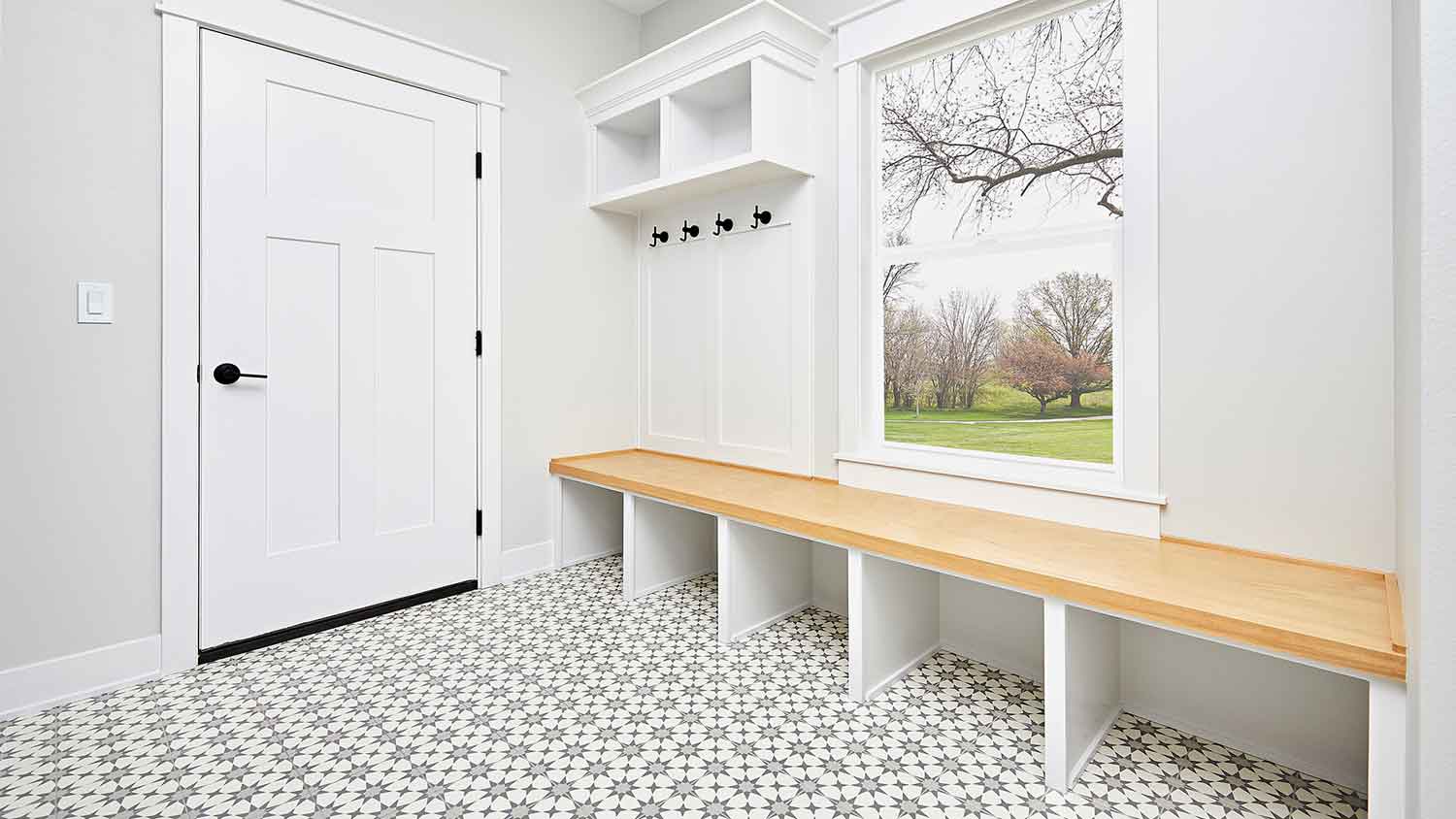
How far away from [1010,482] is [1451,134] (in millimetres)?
1360

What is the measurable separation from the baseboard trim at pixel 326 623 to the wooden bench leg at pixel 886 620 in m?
1.74

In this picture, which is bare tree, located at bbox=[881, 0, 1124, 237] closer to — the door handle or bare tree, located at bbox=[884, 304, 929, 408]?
bare tree, located at bbox=[884, 304, 929, 408]

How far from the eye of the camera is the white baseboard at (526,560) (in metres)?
3.00

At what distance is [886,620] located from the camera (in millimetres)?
2057

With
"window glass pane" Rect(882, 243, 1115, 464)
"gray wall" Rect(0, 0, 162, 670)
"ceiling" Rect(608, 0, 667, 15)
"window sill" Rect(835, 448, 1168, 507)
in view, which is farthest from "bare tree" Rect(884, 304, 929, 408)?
"gray wall" Rect(0, 0, 162, 670)

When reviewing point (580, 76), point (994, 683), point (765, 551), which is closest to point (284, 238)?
point (580, 76)

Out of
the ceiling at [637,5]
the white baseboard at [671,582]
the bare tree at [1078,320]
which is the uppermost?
the ceiling at [637,5]

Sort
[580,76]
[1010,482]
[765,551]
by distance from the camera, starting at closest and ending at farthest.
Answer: [1010,482]
[765,551]
[580,76]

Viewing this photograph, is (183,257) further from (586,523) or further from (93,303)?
(586,523)

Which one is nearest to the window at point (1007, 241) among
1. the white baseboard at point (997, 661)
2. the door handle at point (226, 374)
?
the white baseboard at point (997, 661)

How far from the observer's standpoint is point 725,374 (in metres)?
3.03

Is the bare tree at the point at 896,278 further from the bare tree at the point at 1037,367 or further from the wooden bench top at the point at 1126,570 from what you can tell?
the wooden bench top at the point at 1126,570

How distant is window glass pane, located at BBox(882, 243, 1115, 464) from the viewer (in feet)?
6.67

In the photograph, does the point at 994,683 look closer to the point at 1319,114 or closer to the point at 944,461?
the point at 944,461
